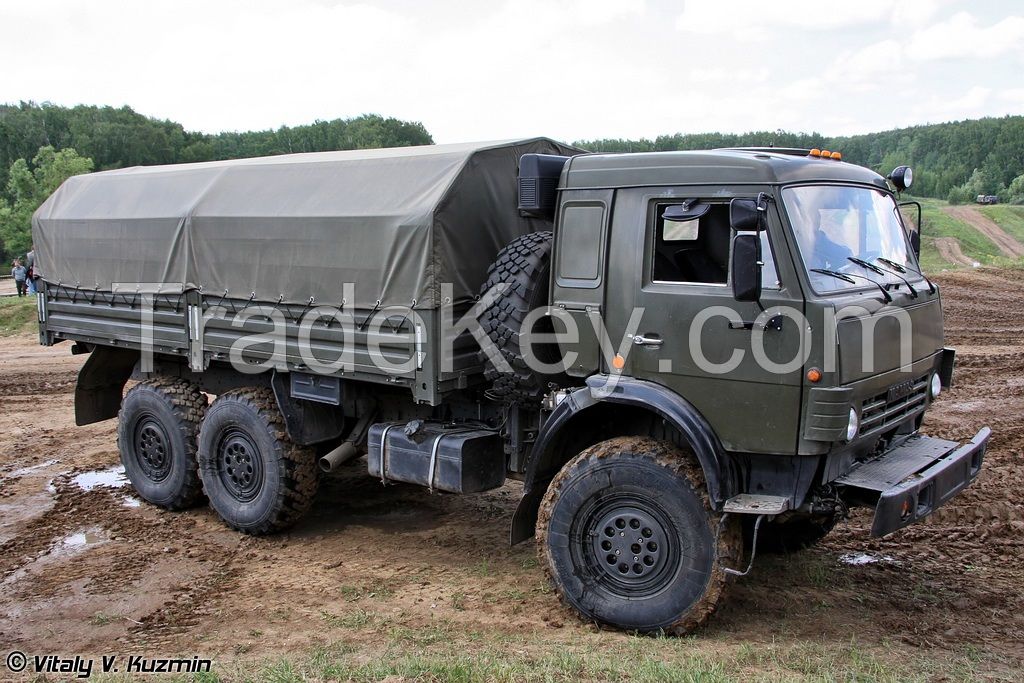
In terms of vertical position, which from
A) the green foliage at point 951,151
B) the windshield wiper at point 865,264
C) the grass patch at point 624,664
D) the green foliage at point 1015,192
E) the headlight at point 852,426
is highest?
the green foliage at point 951,151

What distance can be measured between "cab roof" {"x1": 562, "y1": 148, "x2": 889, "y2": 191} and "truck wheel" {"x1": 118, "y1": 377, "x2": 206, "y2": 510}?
14.2 ft

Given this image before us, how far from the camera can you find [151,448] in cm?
822

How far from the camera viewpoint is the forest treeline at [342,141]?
228 feet

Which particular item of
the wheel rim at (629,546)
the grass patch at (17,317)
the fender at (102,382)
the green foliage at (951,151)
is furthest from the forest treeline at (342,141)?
the wheel rim at (629,546)

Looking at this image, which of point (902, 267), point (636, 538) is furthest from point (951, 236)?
point (636, 538)

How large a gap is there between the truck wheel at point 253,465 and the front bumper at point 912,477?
13.9 ft

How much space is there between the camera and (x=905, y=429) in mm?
5703

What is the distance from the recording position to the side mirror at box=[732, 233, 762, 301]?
4.53m

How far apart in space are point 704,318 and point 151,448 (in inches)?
221

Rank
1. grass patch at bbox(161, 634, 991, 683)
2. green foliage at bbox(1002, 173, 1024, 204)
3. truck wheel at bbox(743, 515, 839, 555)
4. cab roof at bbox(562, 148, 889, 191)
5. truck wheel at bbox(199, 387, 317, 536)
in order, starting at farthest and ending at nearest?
green foliage at bbox(1002, 173, 1024, 204)
truck wheel at bbox(199, 387, 317, 536)
truck wheel at bbox(743, 515, 839, 555)
cab roof at bbox(562, 148, 889, 191)
grass patch at bbox(161, 634, 991, 683)

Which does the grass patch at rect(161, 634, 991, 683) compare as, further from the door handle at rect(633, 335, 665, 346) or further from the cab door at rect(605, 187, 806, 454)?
the door handle at rect(633, 335, 665, 346)

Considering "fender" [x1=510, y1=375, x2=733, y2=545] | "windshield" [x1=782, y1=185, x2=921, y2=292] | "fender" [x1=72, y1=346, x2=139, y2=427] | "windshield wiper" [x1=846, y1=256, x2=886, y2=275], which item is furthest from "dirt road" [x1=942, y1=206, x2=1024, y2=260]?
"fender" [x1=510, y1=375, x2=733, y2=545]

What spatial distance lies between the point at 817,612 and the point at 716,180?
9.01 feet

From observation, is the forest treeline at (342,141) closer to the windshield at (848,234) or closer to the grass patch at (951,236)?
the grass patch at (951,236)
